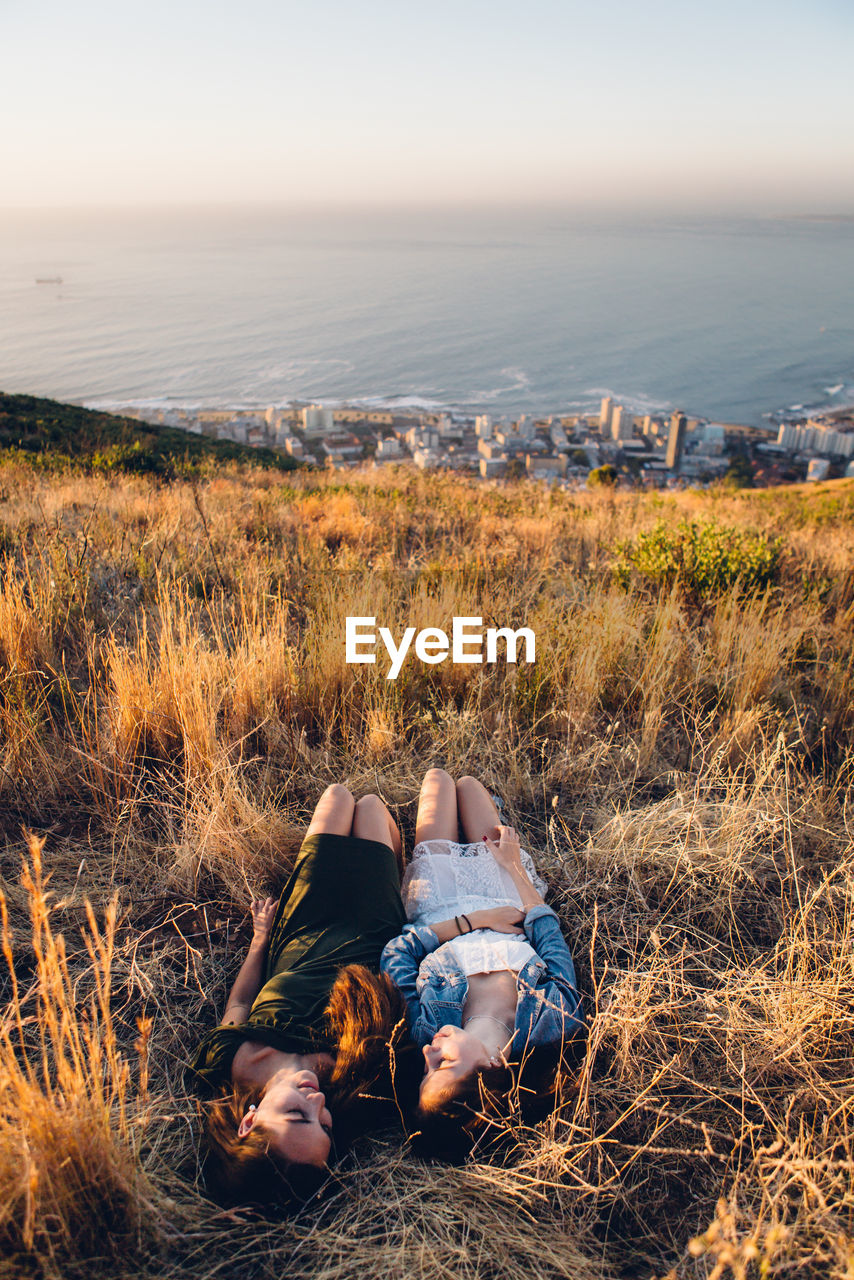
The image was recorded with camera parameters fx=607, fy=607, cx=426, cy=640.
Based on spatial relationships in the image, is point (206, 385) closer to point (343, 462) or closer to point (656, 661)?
point (343, 462)

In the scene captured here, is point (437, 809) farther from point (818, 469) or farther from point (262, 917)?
point (818, 469)

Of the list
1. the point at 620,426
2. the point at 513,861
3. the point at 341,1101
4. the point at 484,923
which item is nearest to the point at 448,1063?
the point at 341,1101

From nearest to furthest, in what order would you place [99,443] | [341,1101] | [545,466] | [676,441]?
1. [341,1101]
2. [99,443]
3. [545,466]
4. [676,441]

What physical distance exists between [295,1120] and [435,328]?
1949 inches

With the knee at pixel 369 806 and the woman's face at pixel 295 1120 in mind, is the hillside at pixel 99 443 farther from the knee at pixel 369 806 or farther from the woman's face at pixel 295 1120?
the woman's face at pixel 295 1120

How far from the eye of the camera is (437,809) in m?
2.57

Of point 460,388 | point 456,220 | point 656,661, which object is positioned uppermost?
point 456,220

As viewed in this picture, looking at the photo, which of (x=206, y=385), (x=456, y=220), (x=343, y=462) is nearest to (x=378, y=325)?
(x=206, y=385)

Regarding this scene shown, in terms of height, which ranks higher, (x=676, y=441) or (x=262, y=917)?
(x=676, y=441)

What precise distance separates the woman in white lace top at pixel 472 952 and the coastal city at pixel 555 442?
1216 cm

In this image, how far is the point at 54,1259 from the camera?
1142 mm

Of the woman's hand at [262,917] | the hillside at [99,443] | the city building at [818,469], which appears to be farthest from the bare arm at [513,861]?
the city building at [818,469]

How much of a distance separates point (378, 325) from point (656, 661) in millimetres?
47904

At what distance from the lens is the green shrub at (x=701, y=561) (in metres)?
4.35
